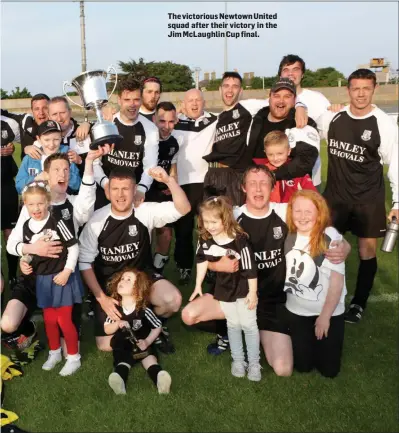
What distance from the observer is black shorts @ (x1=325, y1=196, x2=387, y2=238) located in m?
4.89

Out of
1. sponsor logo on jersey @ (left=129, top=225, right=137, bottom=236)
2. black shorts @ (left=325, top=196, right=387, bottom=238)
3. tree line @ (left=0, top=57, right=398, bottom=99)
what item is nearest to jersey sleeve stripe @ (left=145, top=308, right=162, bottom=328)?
sponsor logo on jersey @ (left=129, top=225, right=137, bottom=236)

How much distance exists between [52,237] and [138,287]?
80cm

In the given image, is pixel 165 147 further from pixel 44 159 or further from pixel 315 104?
pixel 315 104

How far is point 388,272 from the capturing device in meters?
6.26

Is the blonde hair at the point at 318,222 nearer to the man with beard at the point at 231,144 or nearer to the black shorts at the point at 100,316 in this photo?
the man with beard at the point at 231,144

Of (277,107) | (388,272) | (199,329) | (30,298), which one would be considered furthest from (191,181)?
(388,272)

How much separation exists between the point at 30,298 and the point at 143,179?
1597 mm

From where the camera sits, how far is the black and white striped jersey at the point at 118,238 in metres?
4.19

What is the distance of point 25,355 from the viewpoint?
4.14 meters

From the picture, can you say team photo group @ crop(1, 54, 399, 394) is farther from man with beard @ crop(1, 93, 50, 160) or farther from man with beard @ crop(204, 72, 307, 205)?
man with beard @ crop(1, 93, 50, 160)

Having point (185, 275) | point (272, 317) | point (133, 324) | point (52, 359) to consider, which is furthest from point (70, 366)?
point (185, 275)

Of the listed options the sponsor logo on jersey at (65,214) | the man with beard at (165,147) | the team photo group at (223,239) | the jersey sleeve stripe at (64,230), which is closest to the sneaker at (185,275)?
the man with beard at (165,147)

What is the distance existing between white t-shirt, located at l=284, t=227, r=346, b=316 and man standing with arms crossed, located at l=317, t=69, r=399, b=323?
108 cm

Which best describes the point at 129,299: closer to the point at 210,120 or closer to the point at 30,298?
the point at 30,298
